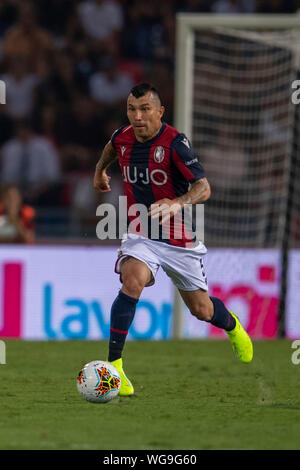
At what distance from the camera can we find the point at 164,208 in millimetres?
5879

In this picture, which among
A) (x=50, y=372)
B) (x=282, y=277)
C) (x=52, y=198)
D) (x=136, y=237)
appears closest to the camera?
(x=136, y=237)

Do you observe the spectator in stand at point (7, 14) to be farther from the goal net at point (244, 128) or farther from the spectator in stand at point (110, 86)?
the goal net at point (244, 128)

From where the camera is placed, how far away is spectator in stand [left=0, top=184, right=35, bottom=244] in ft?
37.0

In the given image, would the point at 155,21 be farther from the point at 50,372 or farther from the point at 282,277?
the point at 50,372

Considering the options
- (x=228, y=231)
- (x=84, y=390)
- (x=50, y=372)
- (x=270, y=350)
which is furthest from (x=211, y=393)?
(x=228, y=231)

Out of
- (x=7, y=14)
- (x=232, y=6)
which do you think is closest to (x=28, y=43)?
(x=7, y=14)

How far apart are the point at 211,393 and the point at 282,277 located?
425 cm

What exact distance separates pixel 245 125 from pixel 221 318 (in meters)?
5.79

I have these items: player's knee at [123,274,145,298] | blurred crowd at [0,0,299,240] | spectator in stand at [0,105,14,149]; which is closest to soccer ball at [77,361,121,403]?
player's knee at [123,274,145,298]

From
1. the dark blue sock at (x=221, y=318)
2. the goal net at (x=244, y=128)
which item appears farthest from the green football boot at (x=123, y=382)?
the goal net at (x=244, y=128)

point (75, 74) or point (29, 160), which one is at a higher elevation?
point (75, 74)

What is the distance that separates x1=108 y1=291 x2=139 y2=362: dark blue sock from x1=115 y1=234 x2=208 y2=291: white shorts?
0.23 m

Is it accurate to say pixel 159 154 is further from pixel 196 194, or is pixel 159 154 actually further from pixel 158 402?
pixel 158 402

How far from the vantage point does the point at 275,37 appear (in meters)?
10.7
